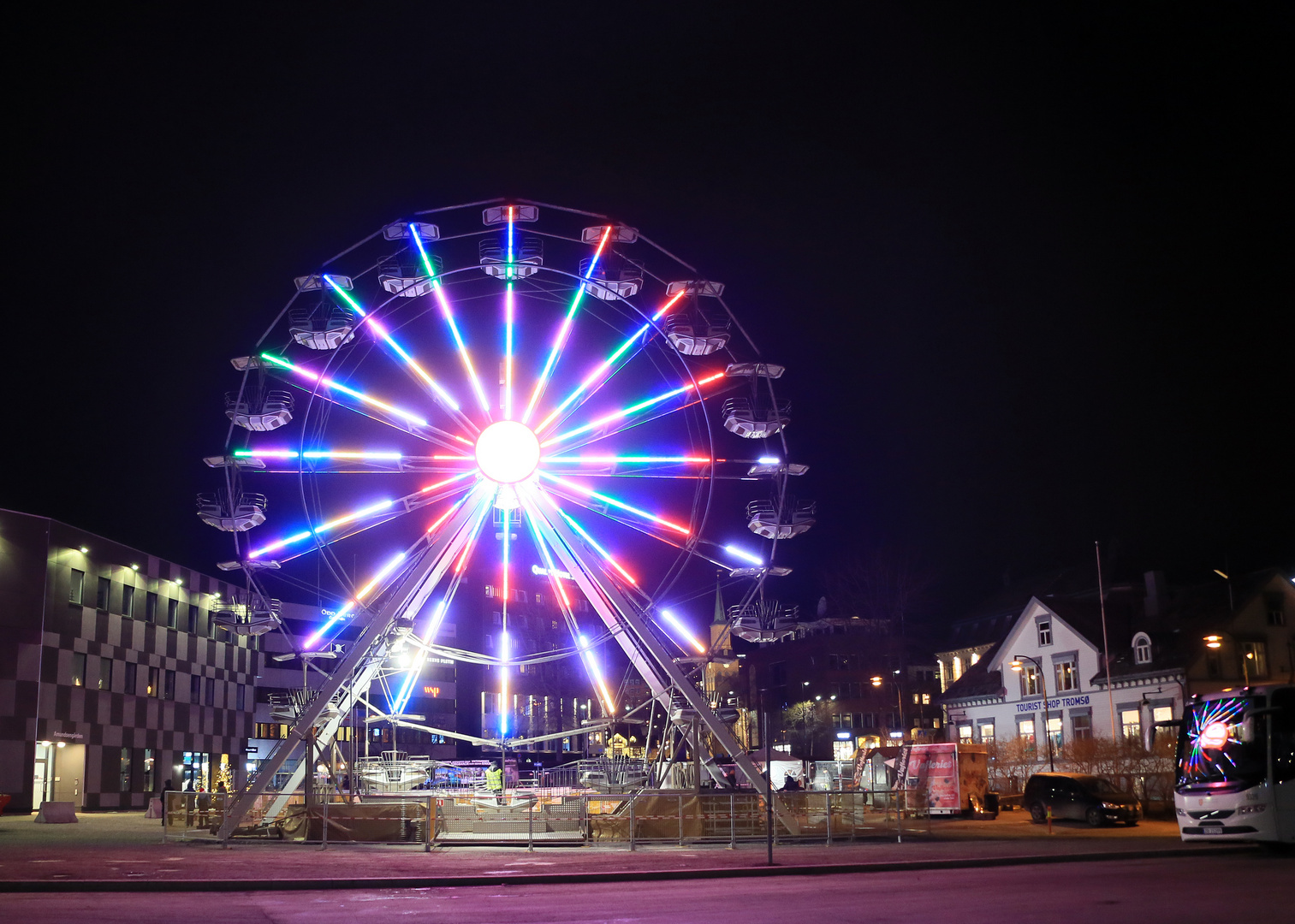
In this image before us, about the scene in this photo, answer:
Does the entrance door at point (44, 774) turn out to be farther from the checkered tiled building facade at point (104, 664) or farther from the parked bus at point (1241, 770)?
the parked bus at point (1241, 770)

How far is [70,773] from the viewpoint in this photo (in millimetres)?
53094

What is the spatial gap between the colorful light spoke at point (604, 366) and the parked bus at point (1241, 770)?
16166mm

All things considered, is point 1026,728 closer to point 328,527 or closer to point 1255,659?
point 1255,659

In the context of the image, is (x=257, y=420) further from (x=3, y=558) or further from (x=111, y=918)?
(x=3, y=558)

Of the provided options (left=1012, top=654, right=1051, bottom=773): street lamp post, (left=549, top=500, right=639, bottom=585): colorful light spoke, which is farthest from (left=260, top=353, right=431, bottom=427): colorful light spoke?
(left=1012, top=654, right=1051, bottom=773): street lamp post

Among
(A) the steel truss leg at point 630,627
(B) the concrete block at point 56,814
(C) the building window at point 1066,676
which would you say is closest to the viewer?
(A) the steel truss leg at point 630,627

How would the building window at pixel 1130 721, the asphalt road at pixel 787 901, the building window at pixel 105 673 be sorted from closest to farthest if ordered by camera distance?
the asphalt road at pixel 787 901
the building window at pixel 1130 721
the building window at pixel 105 673

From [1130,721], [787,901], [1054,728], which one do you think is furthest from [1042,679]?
[787,901]

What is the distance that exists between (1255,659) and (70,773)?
5248cm

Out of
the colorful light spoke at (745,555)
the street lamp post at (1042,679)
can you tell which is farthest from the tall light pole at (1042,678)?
the colorful light spoke at (745,555)

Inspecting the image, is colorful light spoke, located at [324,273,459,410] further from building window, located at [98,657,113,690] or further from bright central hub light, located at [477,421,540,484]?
building window, located at [98,657,113,690]

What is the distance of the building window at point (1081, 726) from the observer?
57594mm

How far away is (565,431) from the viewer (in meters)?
31.1

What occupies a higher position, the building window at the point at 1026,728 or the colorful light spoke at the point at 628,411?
the colorful light spoke at the point at 628,411
